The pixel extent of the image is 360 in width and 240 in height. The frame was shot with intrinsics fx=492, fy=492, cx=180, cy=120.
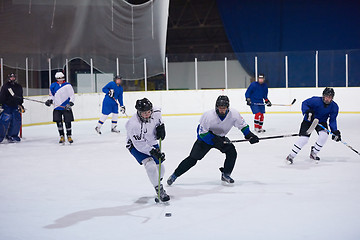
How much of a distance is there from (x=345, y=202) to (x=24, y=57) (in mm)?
8383

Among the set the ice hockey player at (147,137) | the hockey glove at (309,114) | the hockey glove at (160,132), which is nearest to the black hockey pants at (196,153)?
the ice hockey player at (147,137)

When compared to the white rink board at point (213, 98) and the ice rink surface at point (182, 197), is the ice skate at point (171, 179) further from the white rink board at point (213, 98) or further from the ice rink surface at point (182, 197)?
the white rink board at point (213, 98)

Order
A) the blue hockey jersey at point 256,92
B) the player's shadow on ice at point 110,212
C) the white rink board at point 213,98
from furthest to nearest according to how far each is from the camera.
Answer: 1. the white rink board at point 213,98
2. the blue hockey jersey at point 256,92
3. the player's shadow on ice at point 110,212

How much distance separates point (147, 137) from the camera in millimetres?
3725

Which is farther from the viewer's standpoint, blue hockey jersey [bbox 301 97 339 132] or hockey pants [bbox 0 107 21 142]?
hockey pants [bbox 0 107 21 142]

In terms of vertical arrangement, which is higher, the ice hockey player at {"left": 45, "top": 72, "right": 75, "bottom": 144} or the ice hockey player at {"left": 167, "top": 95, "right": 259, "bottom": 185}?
the ice hockey player at {"left": 45, "top": 72, "right": 75, "bottom": 144}

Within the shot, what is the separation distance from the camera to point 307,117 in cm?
523

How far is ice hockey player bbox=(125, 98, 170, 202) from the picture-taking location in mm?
3631

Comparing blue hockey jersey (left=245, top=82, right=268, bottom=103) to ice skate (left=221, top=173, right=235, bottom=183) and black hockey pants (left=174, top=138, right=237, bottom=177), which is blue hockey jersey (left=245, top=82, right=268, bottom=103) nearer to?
ice skate (left=221, top=173, right=235, bottom=183)

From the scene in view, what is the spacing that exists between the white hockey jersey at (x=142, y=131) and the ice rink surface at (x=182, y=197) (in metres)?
0.44

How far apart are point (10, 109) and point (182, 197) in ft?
16.2

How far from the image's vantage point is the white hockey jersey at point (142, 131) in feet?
12.0

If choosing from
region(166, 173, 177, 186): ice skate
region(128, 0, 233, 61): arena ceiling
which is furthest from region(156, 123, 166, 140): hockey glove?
region(128, 0, 233, 61): arena ceiling

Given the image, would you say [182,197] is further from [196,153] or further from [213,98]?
[213,98]
